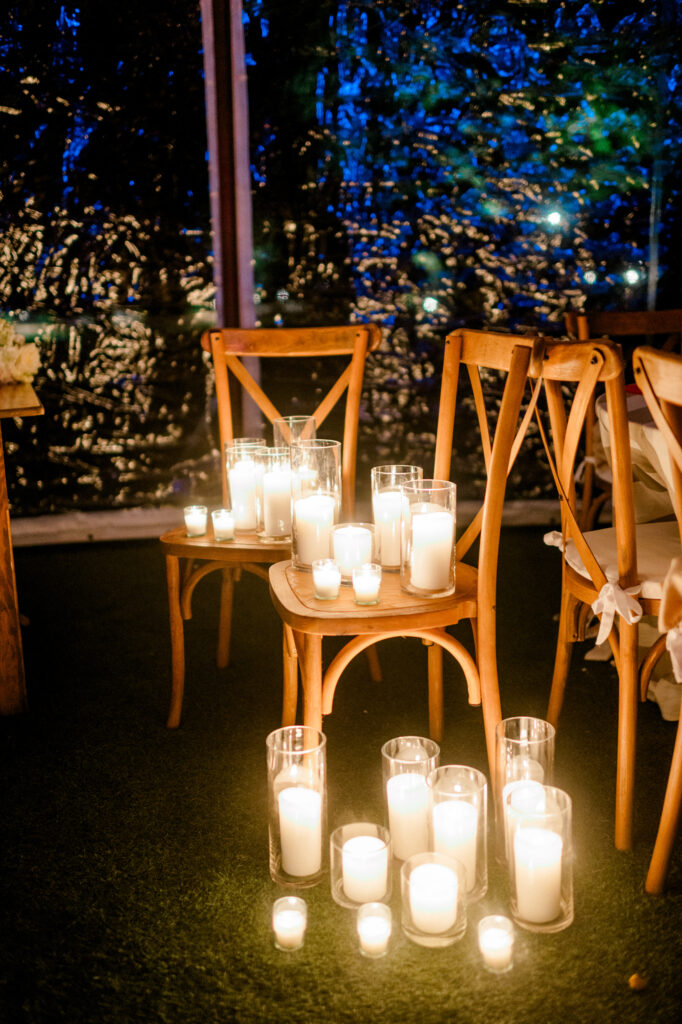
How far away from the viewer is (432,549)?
5.14 feet

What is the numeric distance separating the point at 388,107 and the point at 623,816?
3000 millimetres

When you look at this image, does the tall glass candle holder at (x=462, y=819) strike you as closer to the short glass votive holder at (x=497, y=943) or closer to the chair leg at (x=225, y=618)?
the short glass votive holder at (x=497, y=943)

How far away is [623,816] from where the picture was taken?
1638mm

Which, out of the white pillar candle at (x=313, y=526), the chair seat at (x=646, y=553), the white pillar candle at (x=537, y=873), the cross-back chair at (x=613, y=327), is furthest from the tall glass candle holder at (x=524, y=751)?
the cross-back chair at (x=613, y=327)

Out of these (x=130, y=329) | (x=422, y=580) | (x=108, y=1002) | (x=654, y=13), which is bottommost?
(x=108, y=1002)

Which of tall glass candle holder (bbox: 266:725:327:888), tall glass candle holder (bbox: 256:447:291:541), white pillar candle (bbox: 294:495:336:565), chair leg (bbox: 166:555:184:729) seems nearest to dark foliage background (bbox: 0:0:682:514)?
chair leg (bbox: 166:555:184:729)

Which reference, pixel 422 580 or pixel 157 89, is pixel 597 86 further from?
pixel 422 580

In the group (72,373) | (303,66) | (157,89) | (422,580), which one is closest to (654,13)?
(303,66)

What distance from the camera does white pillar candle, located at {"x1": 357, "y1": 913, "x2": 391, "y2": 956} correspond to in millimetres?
1377

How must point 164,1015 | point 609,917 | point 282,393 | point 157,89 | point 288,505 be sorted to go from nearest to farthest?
point 164,1015 → point 609,917 → point 288,505 → point 157,89 → point 282,393

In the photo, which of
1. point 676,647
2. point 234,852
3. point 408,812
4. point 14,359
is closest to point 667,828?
point 676,647

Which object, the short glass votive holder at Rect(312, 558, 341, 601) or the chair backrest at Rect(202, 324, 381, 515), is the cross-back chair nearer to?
the chair backrest at Rect(202, 324, 381, 515)

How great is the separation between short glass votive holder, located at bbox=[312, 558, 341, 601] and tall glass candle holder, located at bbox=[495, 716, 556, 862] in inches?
14.4

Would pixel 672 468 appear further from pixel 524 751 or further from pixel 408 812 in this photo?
pixel 408 812
